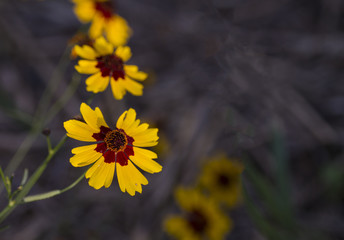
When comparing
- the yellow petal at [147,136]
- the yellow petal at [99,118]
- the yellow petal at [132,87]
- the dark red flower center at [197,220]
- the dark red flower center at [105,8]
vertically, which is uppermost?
the dark red flower center at [105,8]

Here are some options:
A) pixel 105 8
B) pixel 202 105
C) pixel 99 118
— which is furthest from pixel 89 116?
pixel 202 105

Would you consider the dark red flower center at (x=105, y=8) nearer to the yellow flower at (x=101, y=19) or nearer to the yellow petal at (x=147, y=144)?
the yellow flower at (x=101, y=19)

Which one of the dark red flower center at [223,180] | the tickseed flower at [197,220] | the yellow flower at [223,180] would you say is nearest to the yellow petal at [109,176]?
the tickseed flower at [197,220]

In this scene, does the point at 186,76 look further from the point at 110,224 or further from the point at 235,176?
the point at 110,224

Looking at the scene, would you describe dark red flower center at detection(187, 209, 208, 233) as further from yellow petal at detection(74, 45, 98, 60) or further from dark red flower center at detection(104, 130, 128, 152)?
yellow petal at detection(74, 45, 98, 60)

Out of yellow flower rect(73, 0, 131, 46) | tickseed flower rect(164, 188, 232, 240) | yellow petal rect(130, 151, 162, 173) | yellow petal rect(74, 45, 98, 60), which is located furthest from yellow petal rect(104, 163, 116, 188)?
tickseed flower rect(164, 188, 232, 240)

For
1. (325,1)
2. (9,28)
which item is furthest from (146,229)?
(325,1)

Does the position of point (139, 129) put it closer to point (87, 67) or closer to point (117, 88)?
point (117, 88)
